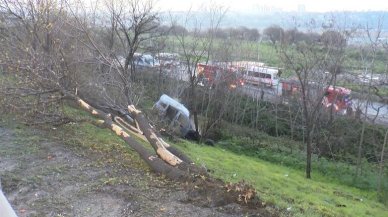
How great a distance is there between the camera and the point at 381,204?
13.7 m

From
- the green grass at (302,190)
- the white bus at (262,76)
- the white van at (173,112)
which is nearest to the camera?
the green grass at (302,190)

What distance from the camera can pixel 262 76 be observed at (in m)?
28.8

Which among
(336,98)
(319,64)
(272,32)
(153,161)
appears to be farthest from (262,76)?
(153,161)

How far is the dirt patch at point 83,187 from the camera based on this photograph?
6.16 m

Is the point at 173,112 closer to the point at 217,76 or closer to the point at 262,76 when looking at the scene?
the point at 217,76

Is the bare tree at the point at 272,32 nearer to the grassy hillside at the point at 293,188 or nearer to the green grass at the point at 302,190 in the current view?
the grassy hillside at the point at 293,188

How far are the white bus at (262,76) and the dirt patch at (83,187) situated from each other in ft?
65.0

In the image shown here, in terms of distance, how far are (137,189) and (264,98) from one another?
2030 centimetres

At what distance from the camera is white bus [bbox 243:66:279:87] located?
27945 millimetres

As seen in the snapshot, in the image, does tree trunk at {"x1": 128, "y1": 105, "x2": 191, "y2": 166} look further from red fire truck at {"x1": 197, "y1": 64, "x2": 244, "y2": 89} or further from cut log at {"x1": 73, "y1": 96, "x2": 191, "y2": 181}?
red fire truck at {"x1": 197, "y1": 64, "x2": 244, "y2": 89}

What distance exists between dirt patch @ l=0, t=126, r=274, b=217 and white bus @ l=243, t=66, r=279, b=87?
19.8 m

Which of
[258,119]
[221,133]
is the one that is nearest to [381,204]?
[221,133]

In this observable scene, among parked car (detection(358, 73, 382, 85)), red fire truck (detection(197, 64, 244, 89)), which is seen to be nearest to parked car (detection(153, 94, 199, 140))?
red fire truck (detection(197, 64, 244, 89))

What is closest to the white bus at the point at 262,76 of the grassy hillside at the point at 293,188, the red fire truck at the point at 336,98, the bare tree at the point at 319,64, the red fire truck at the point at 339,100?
the red fire truck at the point at 336,98
